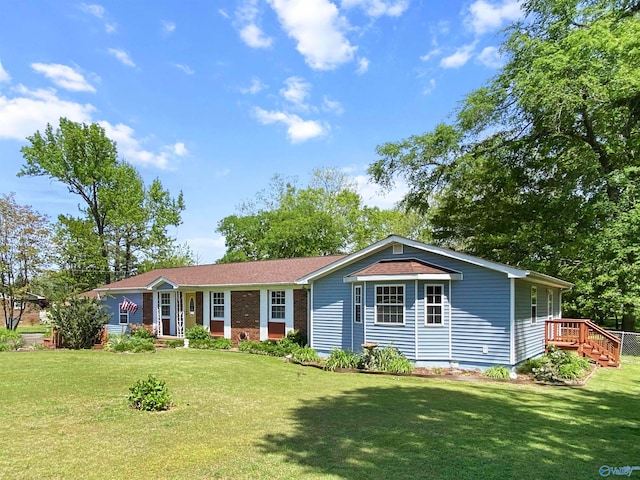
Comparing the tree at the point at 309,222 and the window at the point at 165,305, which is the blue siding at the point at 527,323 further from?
the tree at the point at 309,222

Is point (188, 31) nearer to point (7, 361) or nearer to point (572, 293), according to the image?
point (7, 361)

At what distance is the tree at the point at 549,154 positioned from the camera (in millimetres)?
18750

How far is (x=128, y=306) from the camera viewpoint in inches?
949

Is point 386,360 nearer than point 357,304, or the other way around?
point 386,360

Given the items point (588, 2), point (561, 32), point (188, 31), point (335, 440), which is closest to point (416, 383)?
point (335, 440)

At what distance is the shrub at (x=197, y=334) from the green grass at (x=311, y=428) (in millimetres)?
7904

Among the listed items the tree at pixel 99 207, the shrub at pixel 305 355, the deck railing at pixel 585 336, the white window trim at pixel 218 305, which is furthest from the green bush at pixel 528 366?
the tree at pixel 99 207

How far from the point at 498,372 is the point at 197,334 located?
13.1 meters

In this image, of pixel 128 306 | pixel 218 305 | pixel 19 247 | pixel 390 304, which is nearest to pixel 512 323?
pixel 390 304

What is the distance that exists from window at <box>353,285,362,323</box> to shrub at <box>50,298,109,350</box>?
11.1 meters

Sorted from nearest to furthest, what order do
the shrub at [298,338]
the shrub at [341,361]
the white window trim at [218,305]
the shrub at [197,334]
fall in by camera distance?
the shrub at [341,361] < the shrub at [298,338] < the shrub at [197,334] < the white window trim at [218,305]

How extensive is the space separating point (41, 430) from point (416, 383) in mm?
8424

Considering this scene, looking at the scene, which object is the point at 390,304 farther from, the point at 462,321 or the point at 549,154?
the point at 549,154

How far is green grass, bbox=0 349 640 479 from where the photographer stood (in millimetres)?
5262
